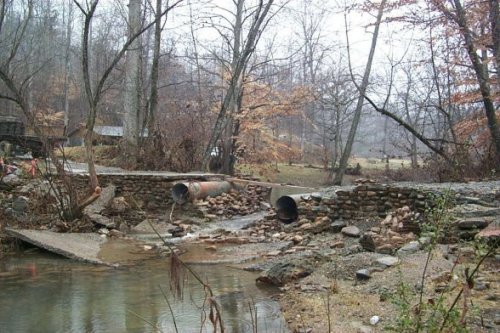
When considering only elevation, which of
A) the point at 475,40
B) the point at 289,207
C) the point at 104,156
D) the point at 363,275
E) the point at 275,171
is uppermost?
the point at 475,40

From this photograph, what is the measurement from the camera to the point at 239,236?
10234 millimetres

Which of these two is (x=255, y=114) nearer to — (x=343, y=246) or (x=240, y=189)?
(x=240, y=189)

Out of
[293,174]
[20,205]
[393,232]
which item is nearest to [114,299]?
[393,232]

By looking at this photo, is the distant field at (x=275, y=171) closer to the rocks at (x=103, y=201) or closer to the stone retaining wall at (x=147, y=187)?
the stone retaining wall at (x=147, y=187)

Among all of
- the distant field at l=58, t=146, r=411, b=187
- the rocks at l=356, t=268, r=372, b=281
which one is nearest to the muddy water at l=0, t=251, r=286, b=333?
the rocks at l=356, t=268, r=372, b=281

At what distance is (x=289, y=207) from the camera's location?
436 inches

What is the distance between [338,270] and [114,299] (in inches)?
113

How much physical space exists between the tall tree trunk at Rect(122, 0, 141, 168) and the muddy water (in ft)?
29.8

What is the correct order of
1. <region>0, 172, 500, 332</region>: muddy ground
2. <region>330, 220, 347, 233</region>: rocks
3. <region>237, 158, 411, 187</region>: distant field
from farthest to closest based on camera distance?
<region>237, 158, 411, 187</region>: distant field → <region>330, 220, 347, 233</region>: rocks → <region>0, 172, 500, 332</region>: muddy ground

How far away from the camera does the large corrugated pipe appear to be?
1070 cm

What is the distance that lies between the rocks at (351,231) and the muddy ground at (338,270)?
0.39 feet

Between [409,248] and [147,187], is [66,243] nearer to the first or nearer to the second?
[147,187]

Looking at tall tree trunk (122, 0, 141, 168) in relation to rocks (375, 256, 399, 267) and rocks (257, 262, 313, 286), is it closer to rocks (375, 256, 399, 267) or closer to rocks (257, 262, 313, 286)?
rocks (257, 262, 313, 286)

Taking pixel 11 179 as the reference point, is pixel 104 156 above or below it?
above
